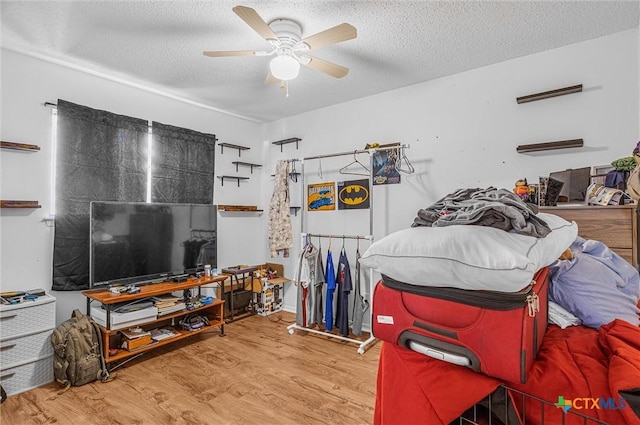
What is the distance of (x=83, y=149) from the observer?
9.85 feet

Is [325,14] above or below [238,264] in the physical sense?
above

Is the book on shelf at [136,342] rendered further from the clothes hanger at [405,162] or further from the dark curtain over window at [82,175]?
the clothes hanger at [405,162]

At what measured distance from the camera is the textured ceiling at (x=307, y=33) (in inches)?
83.0

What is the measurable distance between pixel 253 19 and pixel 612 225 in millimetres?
2411

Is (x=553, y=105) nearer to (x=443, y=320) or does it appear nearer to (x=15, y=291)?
(x=443, y=320)

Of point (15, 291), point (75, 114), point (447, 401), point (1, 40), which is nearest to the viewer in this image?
point (447, 401)

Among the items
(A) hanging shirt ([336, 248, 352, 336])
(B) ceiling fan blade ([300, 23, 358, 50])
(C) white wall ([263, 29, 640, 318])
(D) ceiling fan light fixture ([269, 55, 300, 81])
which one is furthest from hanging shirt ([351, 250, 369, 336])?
(B) ceiling fan blade ([300, 23, 358, 50])

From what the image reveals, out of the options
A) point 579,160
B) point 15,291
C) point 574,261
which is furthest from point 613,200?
point 15,291

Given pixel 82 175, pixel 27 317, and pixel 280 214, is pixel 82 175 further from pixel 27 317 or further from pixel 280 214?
pixel 280 214

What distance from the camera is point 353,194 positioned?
3.84 metres

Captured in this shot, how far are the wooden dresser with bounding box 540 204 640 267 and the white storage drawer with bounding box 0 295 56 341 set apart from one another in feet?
12.5

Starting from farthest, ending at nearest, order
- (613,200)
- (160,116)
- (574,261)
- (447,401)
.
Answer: (160,116)
(613,200)
(574,261)
(447,401)

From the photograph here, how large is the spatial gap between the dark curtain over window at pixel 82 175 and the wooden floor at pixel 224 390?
3.24ft

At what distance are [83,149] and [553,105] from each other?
13.5 feet
